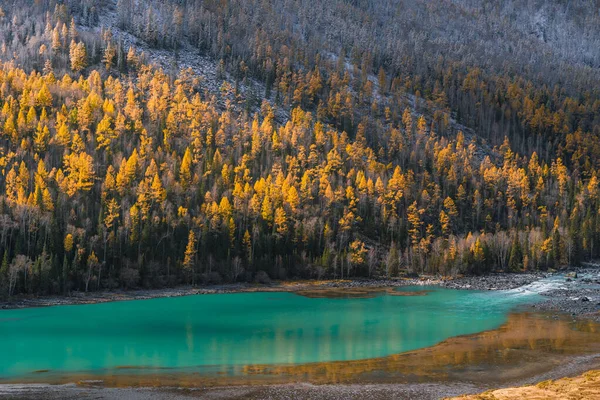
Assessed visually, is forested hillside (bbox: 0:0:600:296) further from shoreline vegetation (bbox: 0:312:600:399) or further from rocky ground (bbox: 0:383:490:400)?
rocky ground (bbox: 0:383:490:400)

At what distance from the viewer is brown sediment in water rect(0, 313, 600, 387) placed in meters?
41.8

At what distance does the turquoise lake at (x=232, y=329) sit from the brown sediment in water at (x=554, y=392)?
1628cm

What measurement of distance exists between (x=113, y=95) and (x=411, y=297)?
10812 centimetres

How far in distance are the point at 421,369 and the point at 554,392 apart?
12437mm

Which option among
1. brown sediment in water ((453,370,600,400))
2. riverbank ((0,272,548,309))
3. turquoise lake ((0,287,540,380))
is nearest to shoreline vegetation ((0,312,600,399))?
Answer: brown sediment in water ((453,370,600,400))

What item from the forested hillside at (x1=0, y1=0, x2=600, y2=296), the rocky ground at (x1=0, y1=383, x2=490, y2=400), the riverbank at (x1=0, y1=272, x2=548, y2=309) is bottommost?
the rocky ground at (x1=0, y1=383, x2=490, y2=400)

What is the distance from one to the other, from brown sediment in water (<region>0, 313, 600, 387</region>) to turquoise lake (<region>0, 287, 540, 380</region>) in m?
2.20

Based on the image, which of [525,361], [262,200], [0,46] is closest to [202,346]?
[525,361]

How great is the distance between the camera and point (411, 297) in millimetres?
94438

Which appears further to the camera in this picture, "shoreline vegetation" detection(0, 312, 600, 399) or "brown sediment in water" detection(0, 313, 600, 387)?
"brown sediment in water" detection(0, 313, 600, 387)

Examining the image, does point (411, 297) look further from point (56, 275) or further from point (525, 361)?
point (56, 275)

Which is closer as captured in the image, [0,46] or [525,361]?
[525,361]

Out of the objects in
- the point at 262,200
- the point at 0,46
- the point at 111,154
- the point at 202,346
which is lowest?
the point at 202,346

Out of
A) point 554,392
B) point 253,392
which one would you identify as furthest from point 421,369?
point 253,392
